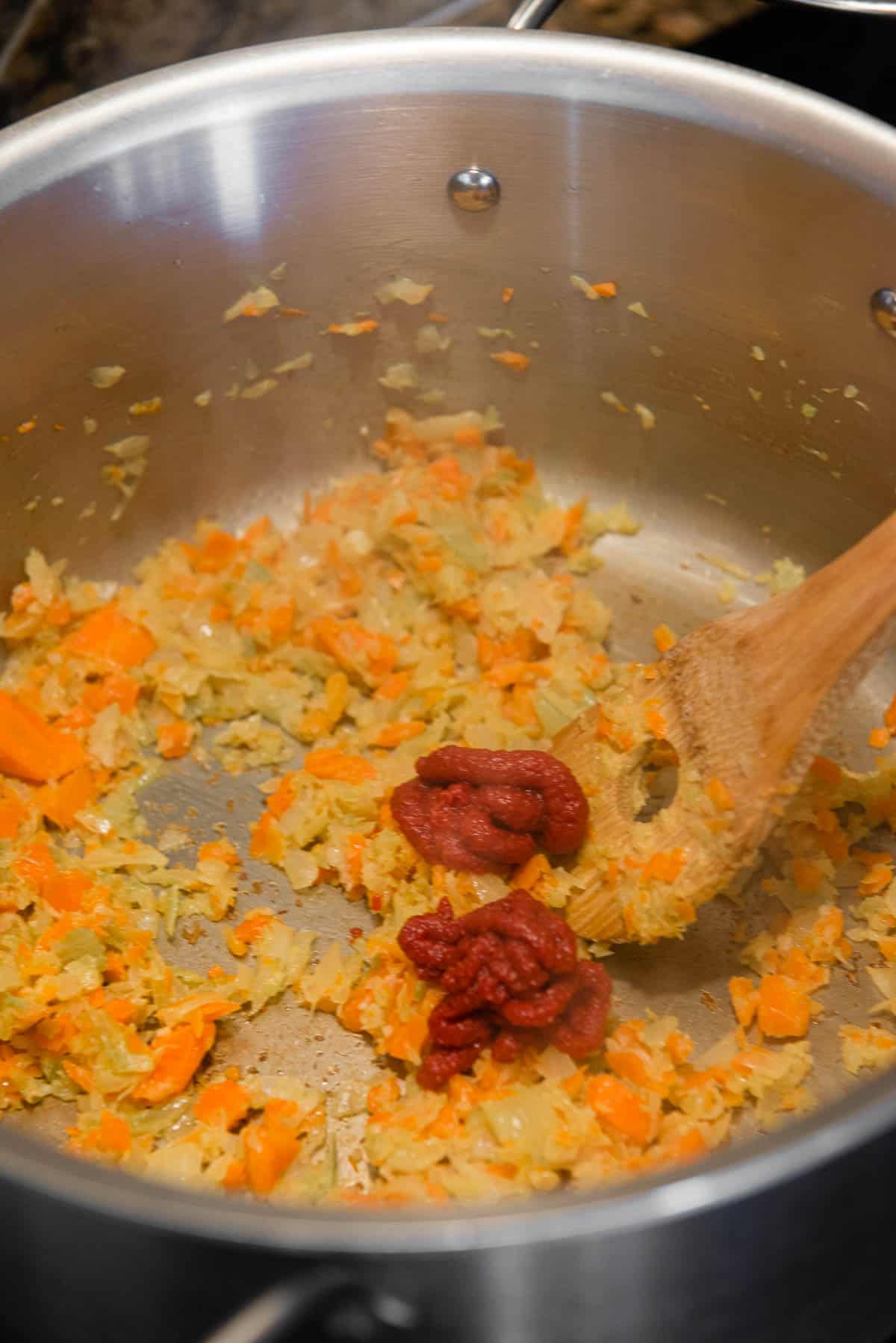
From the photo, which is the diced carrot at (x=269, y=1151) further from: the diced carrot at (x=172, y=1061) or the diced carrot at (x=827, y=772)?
the diced carrot at (x=827, y=772)

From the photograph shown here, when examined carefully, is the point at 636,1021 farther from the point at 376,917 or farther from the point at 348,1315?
the point at 348,1315

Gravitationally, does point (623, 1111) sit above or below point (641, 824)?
below

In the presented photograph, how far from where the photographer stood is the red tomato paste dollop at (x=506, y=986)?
164cm

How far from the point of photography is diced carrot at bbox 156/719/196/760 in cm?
208

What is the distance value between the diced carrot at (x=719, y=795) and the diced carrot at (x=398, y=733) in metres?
0.52

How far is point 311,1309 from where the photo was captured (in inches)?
39.8

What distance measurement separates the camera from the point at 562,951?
164 centimetres

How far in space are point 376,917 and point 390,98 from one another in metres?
1.20

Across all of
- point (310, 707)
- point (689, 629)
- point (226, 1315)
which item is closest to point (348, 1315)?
point (226, 1315)

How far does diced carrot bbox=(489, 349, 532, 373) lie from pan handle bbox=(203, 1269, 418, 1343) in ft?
5.21

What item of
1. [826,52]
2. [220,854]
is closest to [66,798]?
[220,854]

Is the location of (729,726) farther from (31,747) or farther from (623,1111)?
(31,747)

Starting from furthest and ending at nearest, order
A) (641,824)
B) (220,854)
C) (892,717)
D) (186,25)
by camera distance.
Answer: (186,25) → (892,717) → (220,854) → (641,824)

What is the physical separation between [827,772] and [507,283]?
931 millimetres
